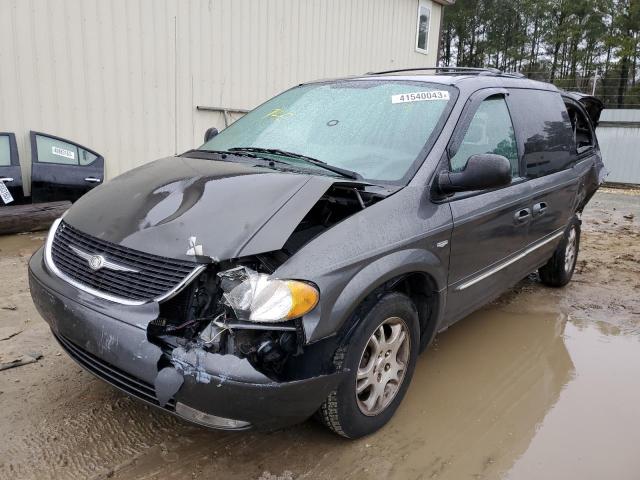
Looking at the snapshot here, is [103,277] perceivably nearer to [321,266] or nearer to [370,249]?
[321,266]

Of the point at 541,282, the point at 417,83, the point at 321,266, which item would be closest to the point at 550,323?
the point at 541,282

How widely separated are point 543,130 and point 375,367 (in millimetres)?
2563

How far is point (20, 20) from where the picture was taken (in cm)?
691

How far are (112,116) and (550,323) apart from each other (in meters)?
6.96

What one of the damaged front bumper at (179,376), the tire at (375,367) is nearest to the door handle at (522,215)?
the tire at (375,367)

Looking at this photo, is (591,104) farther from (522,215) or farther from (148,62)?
(148,62)

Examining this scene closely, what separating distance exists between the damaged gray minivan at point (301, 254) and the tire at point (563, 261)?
1.47m

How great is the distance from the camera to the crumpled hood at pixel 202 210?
219cm

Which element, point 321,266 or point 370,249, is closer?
point 321,266

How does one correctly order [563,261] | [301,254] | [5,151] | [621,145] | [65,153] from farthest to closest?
[621,145] → [65,153] → [5,151] → [563,261] → [301,254]

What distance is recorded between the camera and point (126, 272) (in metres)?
2.24

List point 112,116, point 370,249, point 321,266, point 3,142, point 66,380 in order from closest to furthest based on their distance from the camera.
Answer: point 321,266 < point 370,249 < point 66,380 < point 3,142 < point 112,116

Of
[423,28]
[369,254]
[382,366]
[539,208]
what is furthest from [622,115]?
[369,254]

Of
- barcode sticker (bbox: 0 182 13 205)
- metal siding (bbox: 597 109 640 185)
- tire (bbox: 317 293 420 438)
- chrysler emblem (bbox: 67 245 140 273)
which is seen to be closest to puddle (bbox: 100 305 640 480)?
tire (bbox: 317 293 420 438)
